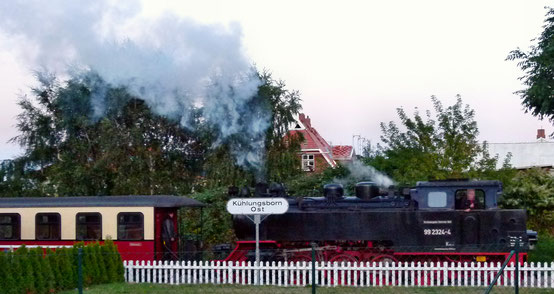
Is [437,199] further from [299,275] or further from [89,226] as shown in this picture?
[89,226]

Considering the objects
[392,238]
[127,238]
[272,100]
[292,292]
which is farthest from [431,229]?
[272,100]

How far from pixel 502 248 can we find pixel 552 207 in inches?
464

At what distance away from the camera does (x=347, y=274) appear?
1734 centimetres

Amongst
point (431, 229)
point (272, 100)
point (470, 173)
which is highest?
point (272, 100)

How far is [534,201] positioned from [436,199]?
1155cm

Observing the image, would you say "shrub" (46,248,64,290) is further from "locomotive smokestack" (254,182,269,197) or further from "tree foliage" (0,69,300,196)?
"tree foliage" (0,69,300,196)

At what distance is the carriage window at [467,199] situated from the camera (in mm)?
18391

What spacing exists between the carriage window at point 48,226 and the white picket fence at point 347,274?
2.59 metres

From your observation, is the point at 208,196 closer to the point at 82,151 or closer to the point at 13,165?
the point at 82,151

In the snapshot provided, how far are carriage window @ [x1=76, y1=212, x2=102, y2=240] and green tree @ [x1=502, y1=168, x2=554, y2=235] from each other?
15.9 meters

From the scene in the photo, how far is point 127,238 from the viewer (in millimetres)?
19156

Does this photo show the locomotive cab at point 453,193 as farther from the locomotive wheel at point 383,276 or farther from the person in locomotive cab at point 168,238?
the person in locomotive cab at point 168,238

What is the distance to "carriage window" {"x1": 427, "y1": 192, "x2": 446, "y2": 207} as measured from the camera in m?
18.4

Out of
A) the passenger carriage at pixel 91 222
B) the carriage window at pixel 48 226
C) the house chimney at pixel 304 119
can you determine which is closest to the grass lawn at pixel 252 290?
the passenger carriage at pixel 91 222
